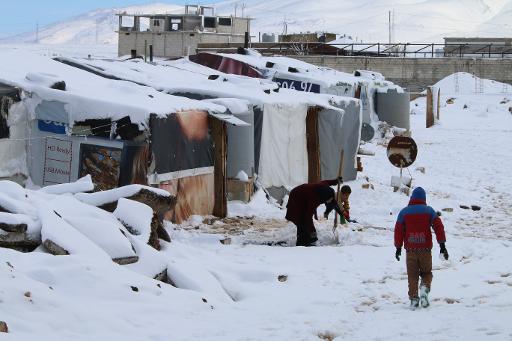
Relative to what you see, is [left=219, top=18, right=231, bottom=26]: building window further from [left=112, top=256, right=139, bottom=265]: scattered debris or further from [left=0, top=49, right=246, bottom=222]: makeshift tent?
[left=112, top=256, right=139, bottom=265]: scattered debris

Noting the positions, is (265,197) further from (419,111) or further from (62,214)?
(419,111)

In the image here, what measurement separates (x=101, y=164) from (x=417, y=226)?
5.68 meters

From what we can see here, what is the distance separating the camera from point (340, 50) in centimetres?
6328

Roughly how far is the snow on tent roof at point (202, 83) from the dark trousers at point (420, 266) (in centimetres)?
747

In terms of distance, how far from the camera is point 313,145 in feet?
68.7

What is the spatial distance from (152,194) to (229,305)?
2.60 metres

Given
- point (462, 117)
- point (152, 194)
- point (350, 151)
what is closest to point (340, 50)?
point (462, 117)

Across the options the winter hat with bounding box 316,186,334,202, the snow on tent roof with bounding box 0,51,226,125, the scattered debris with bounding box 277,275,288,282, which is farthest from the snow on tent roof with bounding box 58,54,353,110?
the scattered debris with bounding box 277,275,288,282

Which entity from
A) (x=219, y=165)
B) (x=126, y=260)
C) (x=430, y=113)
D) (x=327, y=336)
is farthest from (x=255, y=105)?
(x=430, y=113)

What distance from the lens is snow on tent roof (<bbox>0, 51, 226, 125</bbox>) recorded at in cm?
1461

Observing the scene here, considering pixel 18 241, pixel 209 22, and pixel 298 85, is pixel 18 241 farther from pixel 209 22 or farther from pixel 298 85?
pixel 209 22

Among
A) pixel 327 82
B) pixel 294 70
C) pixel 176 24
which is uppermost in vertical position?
pixel 176 24

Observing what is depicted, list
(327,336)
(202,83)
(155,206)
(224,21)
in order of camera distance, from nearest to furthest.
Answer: (327,336), (155,206), (202,83), (224,21)

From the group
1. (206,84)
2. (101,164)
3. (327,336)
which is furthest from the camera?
(206,84)
